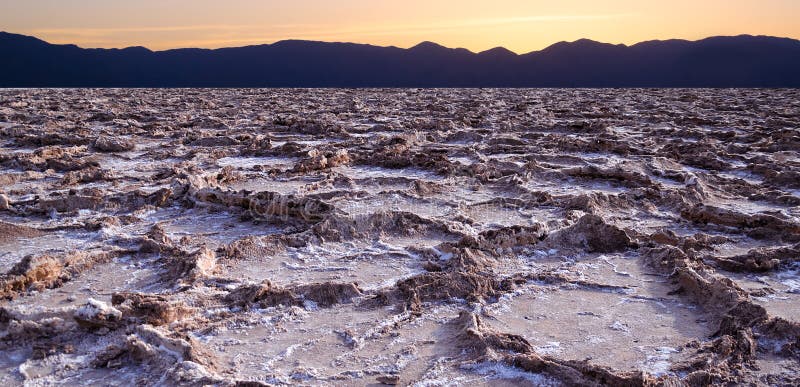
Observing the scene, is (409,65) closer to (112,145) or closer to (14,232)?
(112,145)

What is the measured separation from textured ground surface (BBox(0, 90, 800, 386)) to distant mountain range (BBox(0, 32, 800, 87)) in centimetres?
4178

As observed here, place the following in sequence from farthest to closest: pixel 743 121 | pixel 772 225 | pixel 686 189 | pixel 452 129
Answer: pixel 743 121, pixel 452 129, pixel 686 189, pixel 772 225

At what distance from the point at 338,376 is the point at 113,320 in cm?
77

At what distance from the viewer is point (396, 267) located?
262cm

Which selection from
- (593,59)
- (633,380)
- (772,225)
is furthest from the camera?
(593,59)

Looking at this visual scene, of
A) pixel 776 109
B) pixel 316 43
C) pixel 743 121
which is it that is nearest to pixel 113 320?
pixel 743 121

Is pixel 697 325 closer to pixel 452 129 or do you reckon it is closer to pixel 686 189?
pixel 686 189

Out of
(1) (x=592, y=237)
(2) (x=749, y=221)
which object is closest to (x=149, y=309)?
(1) (x=592, y=237)

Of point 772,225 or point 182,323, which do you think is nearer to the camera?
point 182,323

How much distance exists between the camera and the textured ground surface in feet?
5.91

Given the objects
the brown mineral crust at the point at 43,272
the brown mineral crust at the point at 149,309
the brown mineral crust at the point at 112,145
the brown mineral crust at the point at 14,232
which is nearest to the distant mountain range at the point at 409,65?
the brown mineral crust at the point at 112,145

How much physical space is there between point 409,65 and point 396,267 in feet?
164

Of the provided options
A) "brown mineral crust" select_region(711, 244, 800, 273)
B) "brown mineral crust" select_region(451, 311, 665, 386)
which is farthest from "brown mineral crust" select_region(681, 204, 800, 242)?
"brown mineral crust" select_region(451, 311, 665, 386)

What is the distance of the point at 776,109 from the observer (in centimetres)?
994
